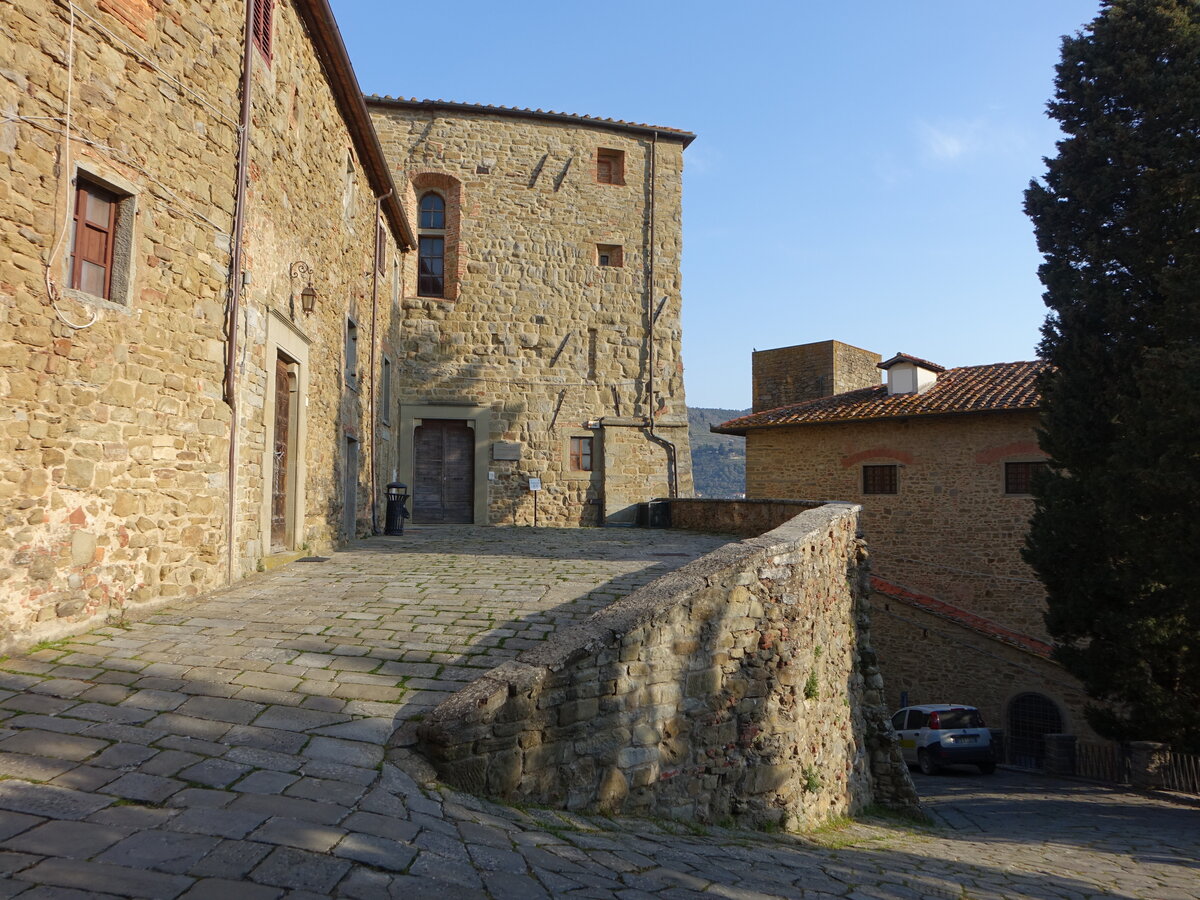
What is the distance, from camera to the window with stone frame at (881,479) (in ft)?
62.5

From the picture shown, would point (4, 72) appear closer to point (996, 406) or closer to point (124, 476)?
point (124, 476)

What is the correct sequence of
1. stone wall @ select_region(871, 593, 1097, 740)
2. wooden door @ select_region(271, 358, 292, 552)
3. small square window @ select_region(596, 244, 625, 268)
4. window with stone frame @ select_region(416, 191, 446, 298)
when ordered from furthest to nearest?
1. small square window @ select_region(596, 244, 625, 268)
2. window with stone frame @ select_region(416, 191, 446, 298)
3. stone wall @ select_region(871, 593, 1097, 740)
4. wooden door @ select_region(271, 358, 292, 552)

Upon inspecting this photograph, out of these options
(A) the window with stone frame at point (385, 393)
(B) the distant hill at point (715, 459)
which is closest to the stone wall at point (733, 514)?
(A) the window with stone frame at point (385, 393)

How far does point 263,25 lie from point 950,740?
1480cm

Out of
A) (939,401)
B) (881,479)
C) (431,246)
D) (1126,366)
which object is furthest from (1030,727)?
(431,246)

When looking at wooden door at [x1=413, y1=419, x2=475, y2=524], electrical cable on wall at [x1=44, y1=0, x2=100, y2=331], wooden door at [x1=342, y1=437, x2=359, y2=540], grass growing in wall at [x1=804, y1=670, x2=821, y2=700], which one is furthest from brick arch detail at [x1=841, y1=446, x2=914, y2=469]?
electrical cable on wall at [x1=44, y1=0, x2=100, y2=331]

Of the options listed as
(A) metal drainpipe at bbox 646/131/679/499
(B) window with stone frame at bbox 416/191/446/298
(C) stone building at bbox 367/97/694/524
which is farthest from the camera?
(A) metal drainpipe at bbox 646/131/679/499

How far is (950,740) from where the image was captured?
1482cm

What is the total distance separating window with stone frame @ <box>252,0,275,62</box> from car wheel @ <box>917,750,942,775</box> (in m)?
14.6

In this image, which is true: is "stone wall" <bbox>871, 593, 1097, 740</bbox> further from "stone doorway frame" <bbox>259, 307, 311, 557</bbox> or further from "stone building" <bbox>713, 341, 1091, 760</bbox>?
"stone doorway frame" <bbox>259, 307, 311, 557</bbox>

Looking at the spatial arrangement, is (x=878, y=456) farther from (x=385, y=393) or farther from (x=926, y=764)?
(x=385, y=393)

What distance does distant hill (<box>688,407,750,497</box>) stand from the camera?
340 ft

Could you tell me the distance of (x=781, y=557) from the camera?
6.31 meters

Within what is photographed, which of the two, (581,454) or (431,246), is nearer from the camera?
(431,246)
